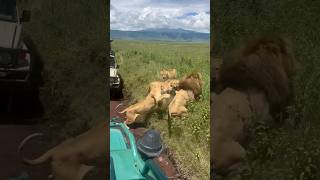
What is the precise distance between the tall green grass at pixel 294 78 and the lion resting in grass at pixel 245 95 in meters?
0.10

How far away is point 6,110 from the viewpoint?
4723 millimetres

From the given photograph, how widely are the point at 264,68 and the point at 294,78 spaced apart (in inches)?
13.2

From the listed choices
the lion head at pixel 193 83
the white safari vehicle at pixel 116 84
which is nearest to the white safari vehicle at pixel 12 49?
the lion head at pixel 193 83

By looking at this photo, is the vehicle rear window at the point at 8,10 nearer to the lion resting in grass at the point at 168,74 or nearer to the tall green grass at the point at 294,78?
the tall green grass at the point at 294,78

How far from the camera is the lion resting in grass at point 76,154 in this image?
4.71m

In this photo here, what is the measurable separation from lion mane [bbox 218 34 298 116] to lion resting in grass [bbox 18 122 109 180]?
1.36 metres

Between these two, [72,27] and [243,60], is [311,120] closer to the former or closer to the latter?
[243,60]

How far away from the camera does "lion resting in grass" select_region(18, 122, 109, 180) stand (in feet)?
15.4

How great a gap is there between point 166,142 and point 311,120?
2.49m

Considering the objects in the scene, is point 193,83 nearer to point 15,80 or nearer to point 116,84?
point 116,84

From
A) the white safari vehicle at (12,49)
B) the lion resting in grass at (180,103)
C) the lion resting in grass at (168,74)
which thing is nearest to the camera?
the white safari vehicle at (12,49)

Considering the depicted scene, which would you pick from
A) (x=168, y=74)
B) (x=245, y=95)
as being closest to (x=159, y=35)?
(x=168, y=74)

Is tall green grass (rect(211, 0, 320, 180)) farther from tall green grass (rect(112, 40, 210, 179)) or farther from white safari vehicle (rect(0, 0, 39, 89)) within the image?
white safari vehicle (rect(0, 0, 39, 89))

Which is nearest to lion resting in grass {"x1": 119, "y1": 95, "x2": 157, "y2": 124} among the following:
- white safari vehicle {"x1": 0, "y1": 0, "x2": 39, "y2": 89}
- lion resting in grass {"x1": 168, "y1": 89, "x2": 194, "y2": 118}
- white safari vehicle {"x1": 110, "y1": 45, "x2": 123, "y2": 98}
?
lion resting in grass {"x1": 168, "y1": 89, "x2": 194, "y2": 118}
